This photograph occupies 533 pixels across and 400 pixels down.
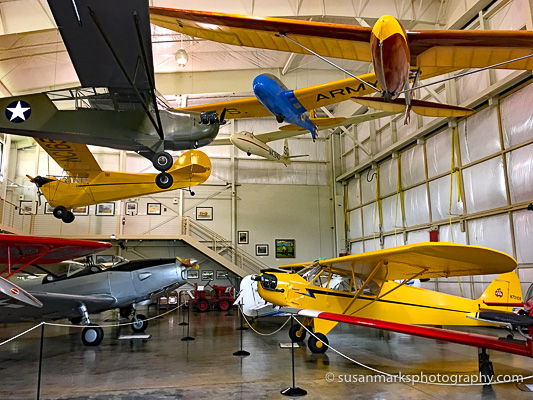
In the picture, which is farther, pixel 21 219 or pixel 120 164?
pixel 120 164

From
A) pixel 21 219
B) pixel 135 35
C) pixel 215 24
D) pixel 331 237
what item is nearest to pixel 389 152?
pixel 331 237

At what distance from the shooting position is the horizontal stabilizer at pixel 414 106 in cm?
806

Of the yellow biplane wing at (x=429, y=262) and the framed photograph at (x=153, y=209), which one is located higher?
the framed photograph at (x=153, y=209)

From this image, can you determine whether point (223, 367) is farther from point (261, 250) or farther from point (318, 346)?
point (261, 250)

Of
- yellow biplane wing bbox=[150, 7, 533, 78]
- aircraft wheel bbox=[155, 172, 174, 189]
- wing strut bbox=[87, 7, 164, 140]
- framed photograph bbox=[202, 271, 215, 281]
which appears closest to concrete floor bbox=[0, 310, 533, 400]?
aircraft wheel bbox=[155, 172, 174, 189]

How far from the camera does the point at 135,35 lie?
488 centimetres

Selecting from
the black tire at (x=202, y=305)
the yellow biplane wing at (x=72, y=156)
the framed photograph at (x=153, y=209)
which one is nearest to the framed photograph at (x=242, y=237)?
the framed photograph at (x=153, y=209)

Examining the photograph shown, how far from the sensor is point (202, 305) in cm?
1523

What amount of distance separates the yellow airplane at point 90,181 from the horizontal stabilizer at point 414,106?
468cm

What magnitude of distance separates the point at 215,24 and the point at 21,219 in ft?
46.8

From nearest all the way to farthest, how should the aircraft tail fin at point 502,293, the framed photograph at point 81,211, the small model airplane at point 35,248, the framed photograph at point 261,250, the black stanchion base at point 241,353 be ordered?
the small model airplane at point 35,248
the black stanchion base at point 241,353
the aircraft tail fin at point 502,293
the framed photograph at point 81,211
the framed photograph at point 261,250

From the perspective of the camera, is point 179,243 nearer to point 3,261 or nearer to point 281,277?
point 3,261

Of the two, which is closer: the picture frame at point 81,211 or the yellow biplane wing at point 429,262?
the yellow biplane wing at point 429,262

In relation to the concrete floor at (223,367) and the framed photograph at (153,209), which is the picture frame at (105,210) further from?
the concrete floor at (223,367)
